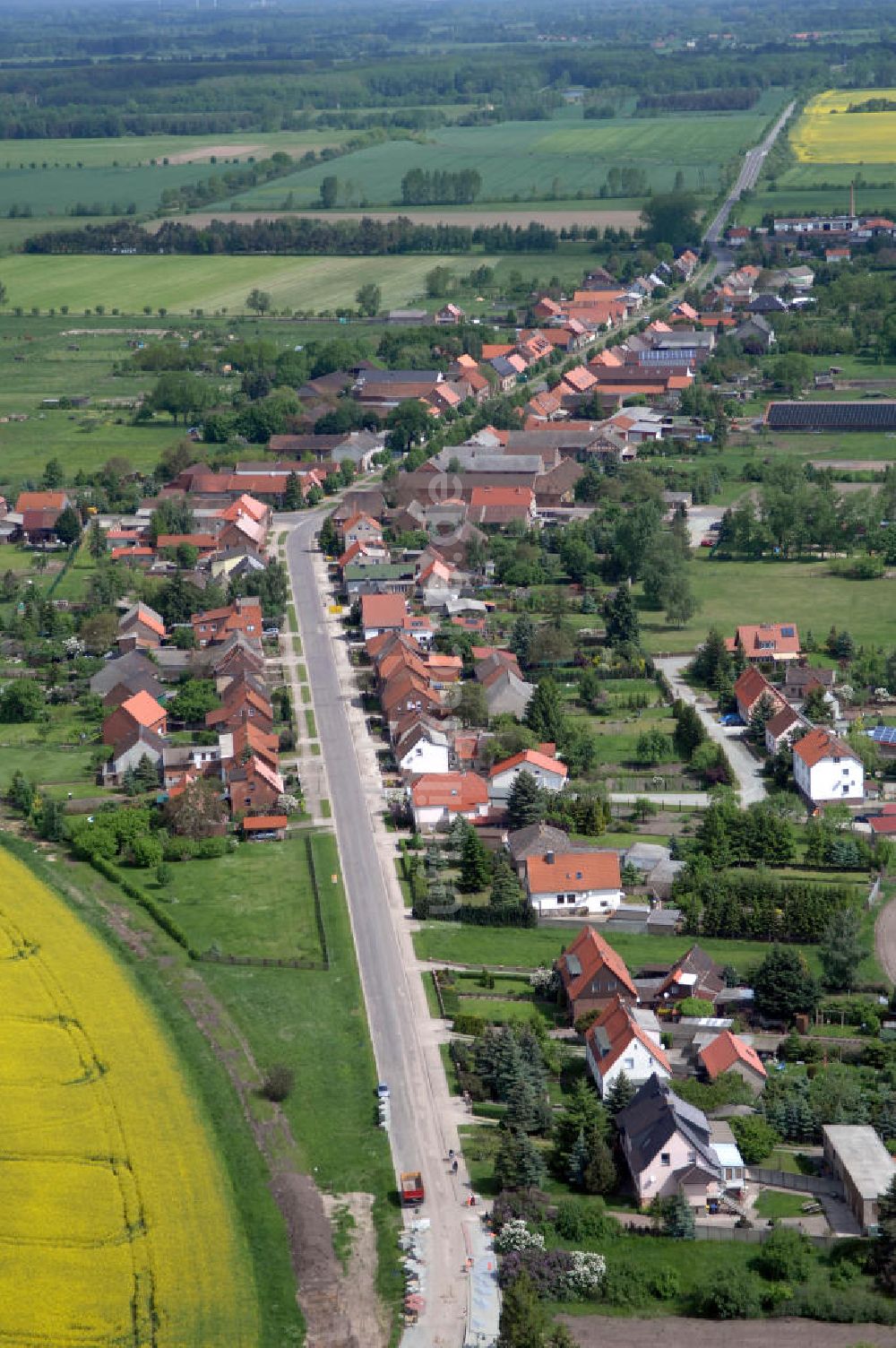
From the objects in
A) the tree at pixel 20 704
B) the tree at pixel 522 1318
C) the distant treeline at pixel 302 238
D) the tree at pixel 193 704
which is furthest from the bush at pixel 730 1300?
the distant treeline at pixel 302 238

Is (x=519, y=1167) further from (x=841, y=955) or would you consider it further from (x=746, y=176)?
(x=746, y=176)

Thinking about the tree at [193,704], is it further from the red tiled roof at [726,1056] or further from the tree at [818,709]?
the red tiled roof at [726,1056]

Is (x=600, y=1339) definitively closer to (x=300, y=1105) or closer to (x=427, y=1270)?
(x=427, y=1270)

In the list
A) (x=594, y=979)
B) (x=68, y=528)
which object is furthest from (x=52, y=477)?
(x=594, y=979)

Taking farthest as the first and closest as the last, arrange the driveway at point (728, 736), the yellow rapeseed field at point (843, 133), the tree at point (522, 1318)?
the yellow rapeseed field at point (843, 133) → the driveway at point (728, 736) → the tree at point (522, 1318)

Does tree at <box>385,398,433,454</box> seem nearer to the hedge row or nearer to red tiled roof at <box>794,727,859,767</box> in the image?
red tiled roof at <box>794,727,859,767</box>

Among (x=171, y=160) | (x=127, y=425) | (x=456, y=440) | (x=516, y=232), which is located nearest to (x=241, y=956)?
(x=456, y=440)

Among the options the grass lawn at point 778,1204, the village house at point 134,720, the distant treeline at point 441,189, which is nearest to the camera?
the grass lawn at point 778,1204
